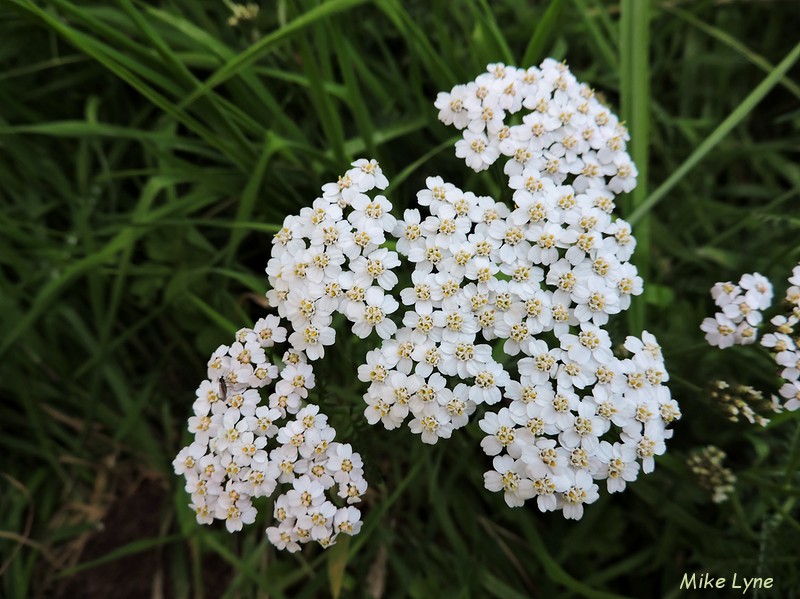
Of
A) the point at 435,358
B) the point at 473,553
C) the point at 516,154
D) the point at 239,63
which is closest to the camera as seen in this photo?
the point at 435,358

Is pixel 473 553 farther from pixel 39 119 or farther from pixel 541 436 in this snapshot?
pixel 39 119

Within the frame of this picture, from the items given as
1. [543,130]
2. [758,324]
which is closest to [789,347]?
[758,324]

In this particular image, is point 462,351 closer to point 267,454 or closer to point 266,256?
point 267,454

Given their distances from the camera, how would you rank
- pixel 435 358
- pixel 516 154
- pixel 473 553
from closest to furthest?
pixel 435 358
pixel 516 154
pixel 473 553

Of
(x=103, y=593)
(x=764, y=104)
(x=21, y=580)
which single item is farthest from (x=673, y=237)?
(x=21, y=580)

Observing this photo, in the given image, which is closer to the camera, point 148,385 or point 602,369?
point 602,369

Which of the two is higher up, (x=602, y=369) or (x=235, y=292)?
(x=235, y=292)

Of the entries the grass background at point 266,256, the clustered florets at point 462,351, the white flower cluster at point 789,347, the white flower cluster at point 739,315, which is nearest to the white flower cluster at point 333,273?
the clustered florets at point 462,351

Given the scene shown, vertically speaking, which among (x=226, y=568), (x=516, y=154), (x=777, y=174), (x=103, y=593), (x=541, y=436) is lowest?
(x=103, y=593)
